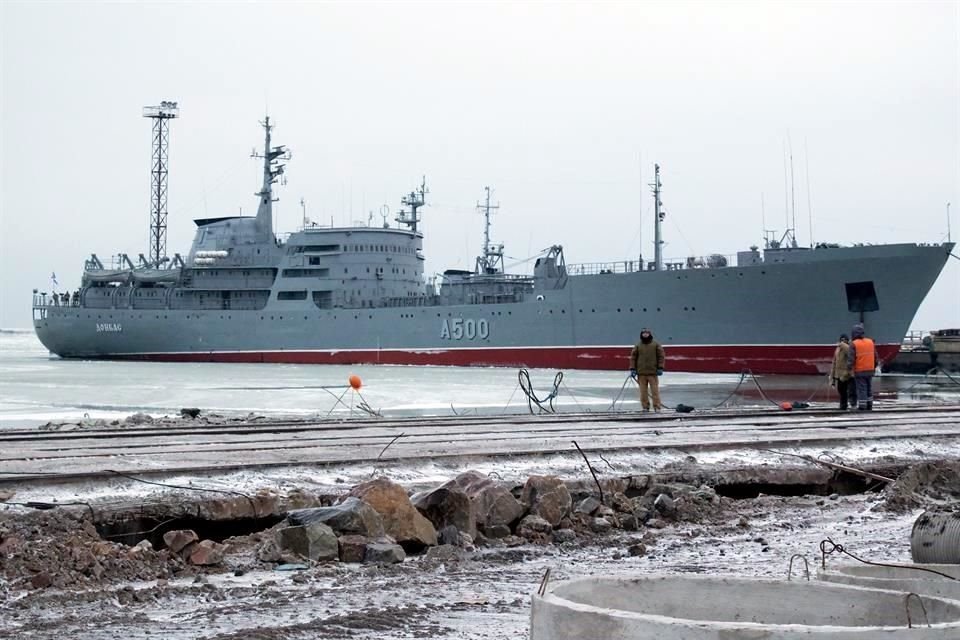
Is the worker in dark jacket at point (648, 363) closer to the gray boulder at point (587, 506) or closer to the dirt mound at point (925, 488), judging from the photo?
the dirt mound at point (925, 488)

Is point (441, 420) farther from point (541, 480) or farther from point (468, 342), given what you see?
point (468, 342)

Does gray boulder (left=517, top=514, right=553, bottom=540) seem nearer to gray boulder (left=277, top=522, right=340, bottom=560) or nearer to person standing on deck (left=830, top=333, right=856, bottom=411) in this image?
gray boulder (left=277, top=522, right=340, bottom=560)

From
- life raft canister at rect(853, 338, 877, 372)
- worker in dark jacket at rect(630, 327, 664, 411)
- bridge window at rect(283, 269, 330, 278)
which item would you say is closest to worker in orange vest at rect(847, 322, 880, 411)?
life raft canister at rect(853, 338, 877, 372)

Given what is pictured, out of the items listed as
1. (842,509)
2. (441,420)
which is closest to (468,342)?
(441,420)

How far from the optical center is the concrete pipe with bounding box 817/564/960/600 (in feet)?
12.7

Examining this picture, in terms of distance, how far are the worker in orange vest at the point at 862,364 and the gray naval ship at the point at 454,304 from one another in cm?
2290

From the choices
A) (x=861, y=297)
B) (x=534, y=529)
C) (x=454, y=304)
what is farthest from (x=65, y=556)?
(x=454, y=304)

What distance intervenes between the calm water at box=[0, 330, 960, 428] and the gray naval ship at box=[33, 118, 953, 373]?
1.96 meters

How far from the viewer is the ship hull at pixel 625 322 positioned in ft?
124

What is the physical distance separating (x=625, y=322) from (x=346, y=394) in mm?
17018

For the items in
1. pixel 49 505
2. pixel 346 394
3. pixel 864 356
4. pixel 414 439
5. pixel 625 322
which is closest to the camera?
pixel 49 505

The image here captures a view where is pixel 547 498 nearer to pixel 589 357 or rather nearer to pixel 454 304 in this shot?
pixel 589 357

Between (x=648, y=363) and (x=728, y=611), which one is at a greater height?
(x=648, y=363)

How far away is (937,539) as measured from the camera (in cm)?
606
